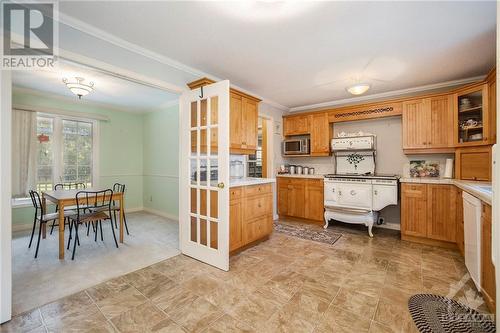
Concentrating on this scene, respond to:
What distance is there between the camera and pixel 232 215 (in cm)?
286

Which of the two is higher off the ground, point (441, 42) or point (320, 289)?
point (441, 42)

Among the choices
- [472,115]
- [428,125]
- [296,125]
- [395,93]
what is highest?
[395,93]

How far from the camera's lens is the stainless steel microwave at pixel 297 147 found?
185 inches

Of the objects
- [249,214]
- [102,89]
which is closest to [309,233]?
[249,214]

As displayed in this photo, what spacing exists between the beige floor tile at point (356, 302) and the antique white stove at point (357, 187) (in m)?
1.95

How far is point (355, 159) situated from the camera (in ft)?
14.6

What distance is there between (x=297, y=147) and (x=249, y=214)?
2.23 meters

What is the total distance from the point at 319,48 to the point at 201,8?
4.58 feet

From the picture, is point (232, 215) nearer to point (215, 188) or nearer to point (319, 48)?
point (215, 188)

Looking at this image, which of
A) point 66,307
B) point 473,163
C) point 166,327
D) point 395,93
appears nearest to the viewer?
point 166,327

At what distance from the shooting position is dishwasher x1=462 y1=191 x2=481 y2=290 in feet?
6.44

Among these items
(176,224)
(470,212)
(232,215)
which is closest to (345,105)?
(470,212)

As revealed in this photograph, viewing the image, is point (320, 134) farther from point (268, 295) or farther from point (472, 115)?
point (268, 295)

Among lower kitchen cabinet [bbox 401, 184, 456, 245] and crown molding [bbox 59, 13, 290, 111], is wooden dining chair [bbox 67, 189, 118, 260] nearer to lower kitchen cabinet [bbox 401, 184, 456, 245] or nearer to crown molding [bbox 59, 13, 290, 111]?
crown molding [bbox 59, 13, 290, 111]
